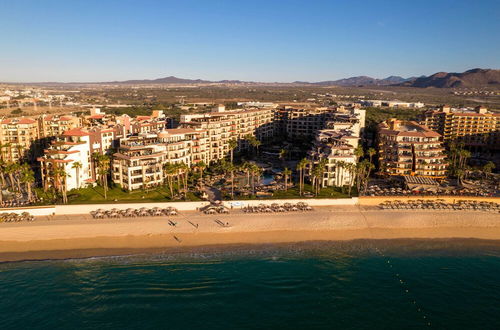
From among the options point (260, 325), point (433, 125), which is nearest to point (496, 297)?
point (260, 325)

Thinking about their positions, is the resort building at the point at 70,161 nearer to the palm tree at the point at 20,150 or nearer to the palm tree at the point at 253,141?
the palm tree at the point at 20,150

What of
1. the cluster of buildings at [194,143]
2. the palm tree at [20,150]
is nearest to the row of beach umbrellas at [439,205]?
the cluster of buildings at [194,143]

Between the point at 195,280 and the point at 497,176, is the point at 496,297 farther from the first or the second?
the point at 497,176

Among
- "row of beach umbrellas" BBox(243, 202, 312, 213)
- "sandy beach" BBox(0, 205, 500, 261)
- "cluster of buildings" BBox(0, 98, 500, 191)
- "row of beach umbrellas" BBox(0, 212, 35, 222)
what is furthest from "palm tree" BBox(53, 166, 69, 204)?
"row of beach umbrellas" BBox(243, 202, 312, 213)

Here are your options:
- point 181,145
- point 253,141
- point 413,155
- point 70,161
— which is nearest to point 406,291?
point 413,155

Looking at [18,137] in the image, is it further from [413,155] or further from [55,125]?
[413,155]

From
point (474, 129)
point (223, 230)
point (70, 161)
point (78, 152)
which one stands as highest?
point (474, 129)
